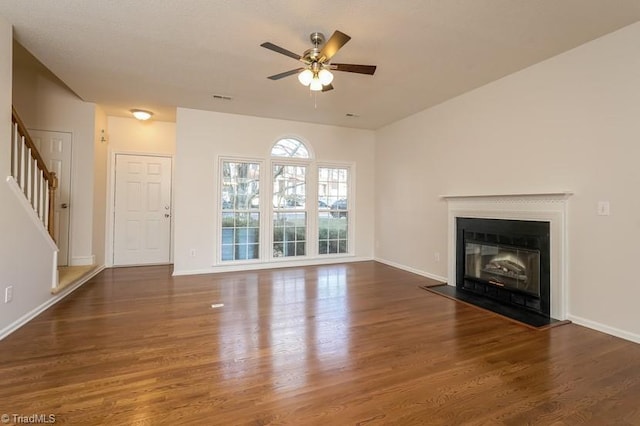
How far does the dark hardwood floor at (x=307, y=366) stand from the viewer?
5.37 feet

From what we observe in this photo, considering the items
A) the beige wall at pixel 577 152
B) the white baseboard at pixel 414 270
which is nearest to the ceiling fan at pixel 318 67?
the beige wall at pixel 577 152

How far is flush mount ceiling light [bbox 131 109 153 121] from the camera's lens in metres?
4.95

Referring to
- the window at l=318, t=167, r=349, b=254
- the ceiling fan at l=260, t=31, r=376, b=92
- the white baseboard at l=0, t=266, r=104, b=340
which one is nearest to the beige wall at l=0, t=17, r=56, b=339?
the white baseboard at l=0, t=266, r=104, b=340

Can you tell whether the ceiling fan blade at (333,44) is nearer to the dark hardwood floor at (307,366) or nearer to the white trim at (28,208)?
the dark hardwood floor at (307,366)

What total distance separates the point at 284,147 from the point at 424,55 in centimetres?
306

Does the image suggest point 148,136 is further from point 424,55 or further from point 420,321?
point 420,321

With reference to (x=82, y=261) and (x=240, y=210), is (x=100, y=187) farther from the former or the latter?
(x=240, y=210)

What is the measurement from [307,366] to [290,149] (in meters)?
4.24

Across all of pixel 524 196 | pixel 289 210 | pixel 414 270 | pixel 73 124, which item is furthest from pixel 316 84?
pixel 73 124

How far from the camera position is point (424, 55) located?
10.2ft

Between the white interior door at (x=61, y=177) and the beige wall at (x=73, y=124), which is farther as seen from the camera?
the white interior door at (x=61, y=177)

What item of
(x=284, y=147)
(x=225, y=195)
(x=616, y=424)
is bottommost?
(x=616, y=424)

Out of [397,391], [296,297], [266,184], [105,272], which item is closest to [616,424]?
[397,391]

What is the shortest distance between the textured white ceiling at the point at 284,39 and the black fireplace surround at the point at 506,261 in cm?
186
